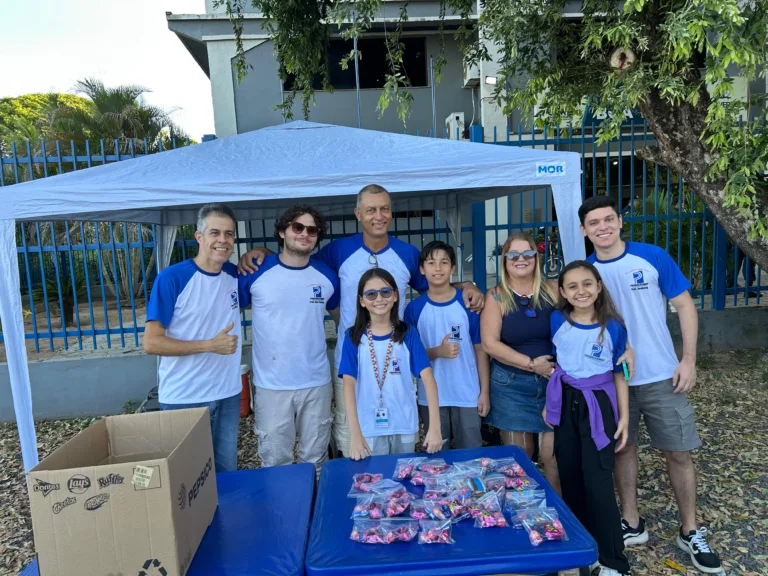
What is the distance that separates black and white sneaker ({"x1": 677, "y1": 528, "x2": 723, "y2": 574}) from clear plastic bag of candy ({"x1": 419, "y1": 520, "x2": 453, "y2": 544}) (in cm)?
173

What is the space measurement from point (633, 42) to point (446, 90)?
842 centimetres

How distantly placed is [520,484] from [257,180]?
1.90 metres

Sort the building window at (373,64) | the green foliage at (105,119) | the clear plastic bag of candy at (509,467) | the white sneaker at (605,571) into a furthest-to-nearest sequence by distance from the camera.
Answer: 1. the building window at (373,64)
2. the green foliage at (105,119)
3. the white sneaker at (605,571)
4. the clear plastic bag of candy at (509,467)

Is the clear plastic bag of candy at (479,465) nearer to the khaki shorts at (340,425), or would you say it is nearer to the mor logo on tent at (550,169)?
the khaki shorts at (340,425)

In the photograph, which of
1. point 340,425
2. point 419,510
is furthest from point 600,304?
point 340,425

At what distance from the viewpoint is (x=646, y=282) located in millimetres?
2490

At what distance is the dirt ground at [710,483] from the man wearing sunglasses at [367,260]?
157 cm

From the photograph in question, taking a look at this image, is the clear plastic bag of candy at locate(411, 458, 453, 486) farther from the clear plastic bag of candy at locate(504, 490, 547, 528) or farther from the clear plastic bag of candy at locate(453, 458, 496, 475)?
the clear plastic bag of candy at locate(504, 490, 547, 528)

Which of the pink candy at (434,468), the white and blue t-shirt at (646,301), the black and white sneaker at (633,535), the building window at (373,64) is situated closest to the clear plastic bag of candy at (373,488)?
the pink candy at (434,468)

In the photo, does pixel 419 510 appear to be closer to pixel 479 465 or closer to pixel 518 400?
pixel 479 465

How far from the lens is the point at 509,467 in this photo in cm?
197

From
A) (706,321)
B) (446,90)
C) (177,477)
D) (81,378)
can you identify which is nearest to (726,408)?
(706,321)

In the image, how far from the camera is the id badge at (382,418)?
244 cm

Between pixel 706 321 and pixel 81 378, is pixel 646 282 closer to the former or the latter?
pixel 706 321
